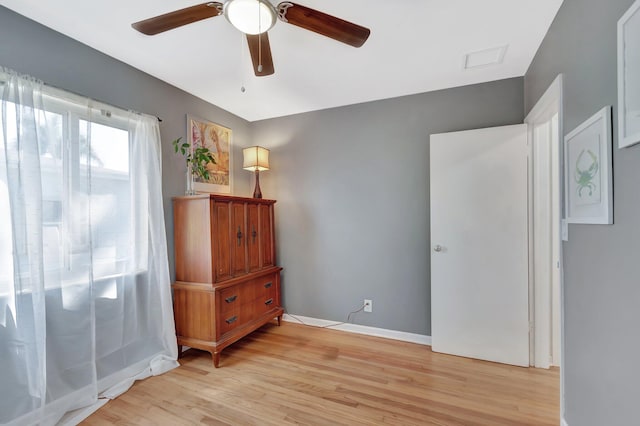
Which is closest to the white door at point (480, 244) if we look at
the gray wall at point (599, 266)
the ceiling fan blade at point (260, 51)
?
the gray wall at point (599, 266)

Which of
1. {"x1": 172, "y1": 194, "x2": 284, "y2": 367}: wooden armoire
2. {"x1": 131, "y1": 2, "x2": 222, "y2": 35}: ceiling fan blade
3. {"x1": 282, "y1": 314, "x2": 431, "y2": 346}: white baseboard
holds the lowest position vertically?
{"x1": 282, "y1": 314, "x2": 431, "y2": 346}: white baseboard

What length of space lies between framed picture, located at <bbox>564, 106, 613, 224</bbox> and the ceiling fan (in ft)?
3.81

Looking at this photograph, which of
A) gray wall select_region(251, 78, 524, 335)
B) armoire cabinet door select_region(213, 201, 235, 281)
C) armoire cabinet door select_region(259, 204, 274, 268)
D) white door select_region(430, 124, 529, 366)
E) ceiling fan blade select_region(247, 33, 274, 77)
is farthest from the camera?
armoire cabinet door select_region(259, 204, 274, 268)

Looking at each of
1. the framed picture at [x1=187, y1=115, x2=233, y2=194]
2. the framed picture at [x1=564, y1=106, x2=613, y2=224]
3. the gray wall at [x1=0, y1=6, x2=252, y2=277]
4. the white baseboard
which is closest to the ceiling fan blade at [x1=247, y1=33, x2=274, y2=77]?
the gray wall at [x1=0, y1=6, x2=252, y2=277]

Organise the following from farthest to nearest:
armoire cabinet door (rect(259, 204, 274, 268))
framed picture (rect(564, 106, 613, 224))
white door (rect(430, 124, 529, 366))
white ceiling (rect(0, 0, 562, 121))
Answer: armoire cabinet door (rect(259, 204, 274, 268)) → white door (rect(430, 124, 529, 366)) → white ceiling (rect(0, 0, 562, 121)) → framed picture (rect(564, 106, 613, 224))

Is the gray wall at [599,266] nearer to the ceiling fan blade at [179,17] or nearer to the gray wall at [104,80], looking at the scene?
the ceiling fan blade at [179,17]

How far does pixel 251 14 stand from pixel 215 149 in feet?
6.33

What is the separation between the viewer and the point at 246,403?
6.33 feet

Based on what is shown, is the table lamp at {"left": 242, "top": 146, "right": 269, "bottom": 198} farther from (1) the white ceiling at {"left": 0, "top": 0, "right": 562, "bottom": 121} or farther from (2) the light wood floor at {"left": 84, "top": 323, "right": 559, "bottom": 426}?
(2) the light wood floor at {"left": 84, "top": 323, "right": 559, "bottom": 426}

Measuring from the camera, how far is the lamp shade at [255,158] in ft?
10.5

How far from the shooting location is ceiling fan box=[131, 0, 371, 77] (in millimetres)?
1349

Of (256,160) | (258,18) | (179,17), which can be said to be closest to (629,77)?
(258,18)

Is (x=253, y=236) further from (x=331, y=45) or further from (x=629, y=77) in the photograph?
(x=629, y=77)

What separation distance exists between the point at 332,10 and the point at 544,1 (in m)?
1.23
